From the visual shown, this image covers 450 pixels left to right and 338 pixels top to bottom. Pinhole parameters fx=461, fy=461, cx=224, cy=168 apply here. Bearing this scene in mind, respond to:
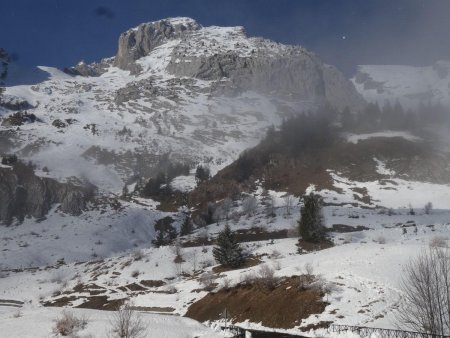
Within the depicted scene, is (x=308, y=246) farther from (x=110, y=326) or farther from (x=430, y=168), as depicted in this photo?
(x=430, y=168)

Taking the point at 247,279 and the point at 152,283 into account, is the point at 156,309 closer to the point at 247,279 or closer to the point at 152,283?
the point at 247,279

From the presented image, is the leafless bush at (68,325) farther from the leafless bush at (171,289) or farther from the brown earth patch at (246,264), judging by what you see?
the brown earth patch at (246,264)

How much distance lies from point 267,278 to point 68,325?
91.7 feet

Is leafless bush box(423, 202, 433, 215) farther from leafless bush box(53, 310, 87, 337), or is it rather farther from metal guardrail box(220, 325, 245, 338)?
leafless bush box(53, 310, 87, 337)

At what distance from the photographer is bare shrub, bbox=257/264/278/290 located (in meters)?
56.1

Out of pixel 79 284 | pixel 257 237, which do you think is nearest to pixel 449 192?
pixel 257 237

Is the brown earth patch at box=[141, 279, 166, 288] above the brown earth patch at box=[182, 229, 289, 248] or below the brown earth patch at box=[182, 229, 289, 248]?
below

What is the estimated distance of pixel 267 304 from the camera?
5159 cm

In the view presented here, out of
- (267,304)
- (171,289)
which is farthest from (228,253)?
(267,304)

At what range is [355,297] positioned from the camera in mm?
46719

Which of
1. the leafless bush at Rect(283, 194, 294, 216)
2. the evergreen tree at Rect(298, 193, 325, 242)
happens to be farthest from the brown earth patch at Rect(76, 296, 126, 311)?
the leafless bush at Rect(283, 194, 294, 216)

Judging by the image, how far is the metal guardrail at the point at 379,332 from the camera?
30.7 metres

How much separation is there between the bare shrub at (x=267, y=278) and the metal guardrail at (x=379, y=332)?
1517 cm

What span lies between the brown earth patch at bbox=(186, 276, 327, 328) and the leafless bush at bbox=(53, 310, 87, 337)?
19.6 m
